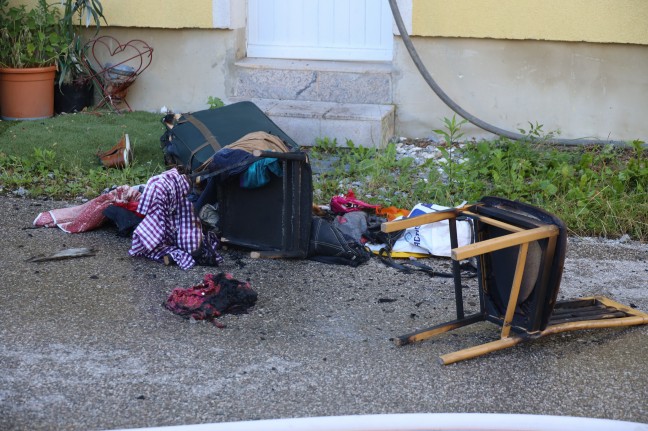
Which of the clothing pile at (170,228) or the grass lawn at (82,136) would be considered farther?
the grass lawn at (82,136)

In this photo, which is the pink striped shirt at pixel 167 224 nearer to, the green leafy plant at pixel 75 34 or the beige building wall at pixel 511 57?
the beige building wall at pixel 511 57

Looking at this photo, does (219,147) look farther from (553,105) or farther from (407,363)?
(553,105)

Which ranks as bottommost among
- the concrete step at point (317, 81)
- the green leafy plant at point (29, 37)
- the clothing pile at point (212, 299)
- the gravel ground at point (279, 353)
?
the gravel ground at point (279, 353)

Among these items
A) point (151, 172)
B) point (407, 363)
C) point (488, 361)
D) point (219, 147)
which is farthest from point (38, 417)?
point (151, 172)

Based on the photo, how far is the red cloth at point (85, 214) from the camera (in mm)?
5250

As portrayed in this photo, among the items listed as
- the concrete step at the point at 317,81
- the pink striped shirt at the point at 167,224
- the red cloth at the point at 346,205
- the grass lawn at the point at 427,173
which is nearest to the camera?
the pink striped shirt at the point at 167,224

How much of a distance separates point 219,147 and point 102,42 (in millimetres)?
2905

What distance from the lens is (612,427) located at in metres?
2.69

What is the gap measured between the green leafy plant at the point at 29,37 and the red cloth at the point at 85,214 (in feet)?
8.06

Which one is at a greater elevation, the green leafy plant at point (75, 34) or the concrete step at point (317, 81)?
the green leafy plant at point (75, 34)

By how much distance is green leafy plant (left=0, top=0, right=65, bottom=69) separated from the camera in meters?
7.33

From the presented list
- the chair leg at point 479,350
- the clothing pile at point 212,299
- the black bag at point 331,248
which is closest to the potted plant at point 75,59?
the black bag at point 331,248

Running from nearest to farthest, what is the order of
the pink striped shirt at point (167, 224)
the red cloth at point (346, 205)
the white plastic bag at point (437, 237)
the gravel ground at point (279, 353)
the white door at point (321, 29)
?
the gravel ground at point (279, 353) < the pink striped shirt at point (167, 224) < the white plastic bag at point (437, 237) < the red cloth at point (346, 205) < the white door at point (321, 29)

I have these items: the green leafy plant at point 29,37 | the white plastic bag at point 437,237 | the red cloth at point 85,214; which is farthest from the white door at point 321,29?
the white plastic bag at point 437,237
